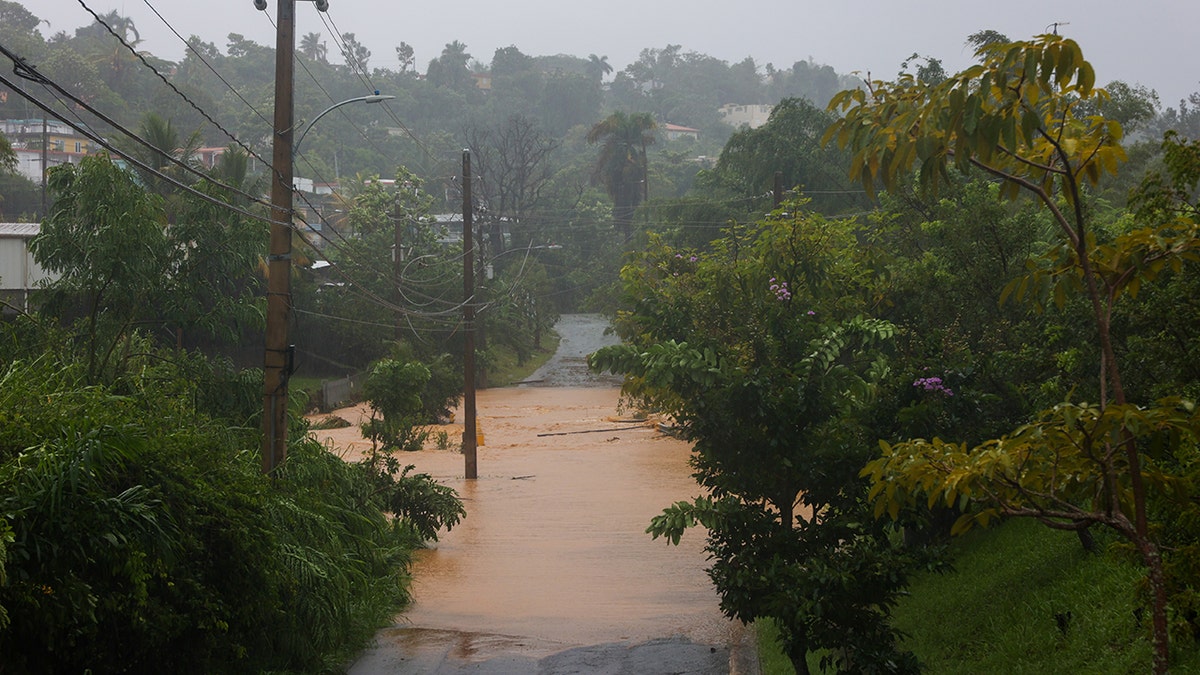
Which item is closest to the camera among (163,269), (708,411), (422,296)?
(708,411)

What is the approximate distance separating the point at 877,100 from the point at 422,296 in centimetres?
4585

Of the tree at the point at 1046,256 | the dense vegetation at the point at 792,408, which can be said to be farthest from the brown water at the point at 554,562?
the tree at the point at 1046,256

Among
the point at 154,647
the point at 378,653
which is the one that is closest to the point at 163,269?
the point at 378,653

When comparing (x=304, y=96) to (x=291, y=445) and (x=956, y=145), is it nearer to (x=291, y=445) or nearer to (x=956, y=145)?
(x=291, y=445)

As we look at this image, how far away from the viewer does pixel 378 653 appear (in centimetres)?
1324

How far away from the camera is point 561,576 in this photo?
61.7 ft

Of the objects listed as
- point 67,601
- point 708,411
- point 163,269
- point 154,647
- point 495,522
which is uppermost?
point 163,269

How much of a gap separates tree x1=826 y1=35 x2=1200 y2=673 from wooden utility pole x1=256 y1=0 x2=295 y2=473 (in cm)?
Answer: 929

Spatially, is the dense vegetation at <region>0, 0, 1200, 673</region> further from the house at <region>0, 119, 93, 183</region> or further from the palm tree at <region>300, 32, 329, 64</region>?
the palm tree at <region>300, 32, 329, 64</region>

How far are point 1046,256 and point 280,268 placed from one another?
981 centimetres

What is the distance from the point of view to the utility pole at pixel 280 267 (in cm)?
1362

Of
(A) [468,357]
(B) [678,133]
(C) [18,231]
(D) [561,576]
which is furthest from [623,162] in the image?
(B) [678,133]

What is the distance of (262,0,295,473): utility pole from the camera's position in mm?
13617

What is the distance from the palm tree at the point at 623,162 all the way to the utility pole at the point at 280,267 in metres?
59.3
